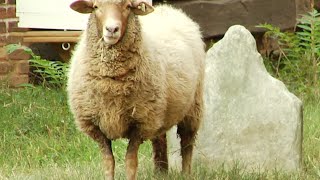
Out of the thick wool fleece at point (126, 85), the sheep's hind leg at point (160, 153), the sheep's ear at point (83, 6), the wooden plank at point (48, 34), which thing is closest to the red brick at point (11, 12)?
the wooden plank at point (48, 34)

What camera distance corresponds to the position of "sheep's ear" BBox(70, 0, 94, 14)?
24.1 ft

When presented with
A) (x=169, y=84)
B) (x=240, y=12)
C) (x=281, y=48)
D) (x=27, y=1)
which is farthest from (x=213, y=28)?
(x=169, y=84)

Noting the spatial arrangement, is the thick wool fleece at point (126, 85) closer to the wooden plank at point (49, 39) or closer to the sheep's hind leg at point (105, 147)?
the sheep's hind leg at point (105, 147)

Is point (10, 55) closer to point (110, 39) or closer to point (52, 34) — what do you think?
point (52, 34)

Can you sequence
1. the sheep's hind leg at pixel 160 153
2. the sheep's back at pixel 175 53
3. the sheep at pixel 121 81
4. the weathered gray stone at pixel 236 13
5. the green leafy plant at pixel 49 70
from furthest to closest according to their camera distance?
the weathered gray stone at pixel 236 13
the green leafy plant at pixel 49 70
the sheep's hind leg at pixel 160 153
the sheep's back at pixel 175 53
the sheep at pixel 121 81

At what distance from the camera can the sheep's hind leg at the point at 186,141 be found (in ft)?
28.4

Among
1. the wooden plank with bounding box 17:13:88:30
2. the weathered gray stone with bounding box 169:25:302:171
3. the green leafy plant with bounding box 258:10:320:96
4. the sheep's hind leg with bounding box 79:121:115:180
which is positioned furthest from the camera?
the green leafy plant with bounding box 258:10:320:96

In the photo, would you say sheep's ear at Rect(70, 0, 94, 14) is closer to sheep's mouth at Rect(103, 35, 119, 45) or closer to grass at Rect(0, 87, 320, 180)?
sheep's mouth at Rect(103, 35, 119, 45)

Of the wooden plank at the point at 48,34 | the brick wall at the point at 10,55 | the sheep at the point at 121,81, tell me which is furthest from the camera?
the wooden plank at the point at 48,34

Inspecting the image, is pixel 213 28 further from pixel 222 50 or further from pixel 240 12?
pixel 222 50

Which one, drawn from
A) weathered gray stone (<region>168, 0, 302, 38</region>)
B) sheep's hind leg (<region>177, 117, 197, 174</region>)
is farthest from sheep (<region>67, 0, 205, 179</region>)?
weathered gray stone (<region>168, 0, 302, 38</region>)

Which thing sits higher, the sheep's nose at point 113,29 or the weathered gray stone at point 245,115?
the sheep's nose at point 113,29

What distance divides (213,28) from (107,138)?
553 cm

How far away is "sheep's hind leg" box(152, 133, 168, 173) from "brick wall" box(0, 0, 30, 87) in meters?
2.86
